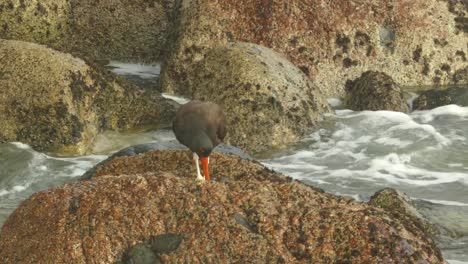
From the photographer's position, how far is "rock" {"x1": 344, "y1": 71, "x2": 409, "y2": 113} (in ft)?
43.8

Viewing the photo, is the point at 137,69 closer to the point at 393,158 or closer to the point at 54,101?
the point at 54,101

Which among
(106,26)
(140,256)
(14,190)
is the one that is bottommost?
(14,190)

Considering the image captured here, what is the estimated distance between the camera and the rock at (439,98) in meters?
13.8

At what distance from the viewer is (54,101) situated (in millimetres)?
11164

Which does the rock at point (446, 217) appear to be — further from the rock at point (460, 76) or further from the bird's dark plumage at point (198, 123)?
the rock at point (460, 76)

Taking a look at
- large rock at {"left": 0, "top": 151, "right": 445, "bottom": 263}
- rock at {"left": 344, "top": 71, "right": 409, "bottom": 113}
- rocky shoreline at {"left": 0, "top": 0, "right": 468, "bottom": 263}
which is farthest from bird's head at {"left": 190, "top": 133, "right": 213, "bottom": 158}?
rock at {"left": 344, "top": 71, "right": 409, "bottom": 113}

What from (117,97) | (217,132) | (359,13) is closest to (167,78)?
(117,97)

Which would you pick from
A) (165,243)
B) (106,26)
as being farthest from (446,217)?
(106,26)

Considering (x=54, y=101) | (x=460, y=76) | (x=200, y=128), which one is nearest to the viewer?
(x=200, y=128)

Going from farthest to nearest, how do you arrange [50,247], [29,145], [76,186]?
1. [29,145]
2. [76,186]
3. [50,247]

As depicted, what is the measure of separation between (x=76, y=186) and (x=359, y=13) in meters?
10.4

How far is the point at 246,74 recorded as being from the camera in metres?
12.1

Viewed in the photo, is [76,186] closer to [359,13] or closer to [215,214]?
[215,214]

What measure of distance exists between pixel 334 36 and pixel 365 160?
399cm
